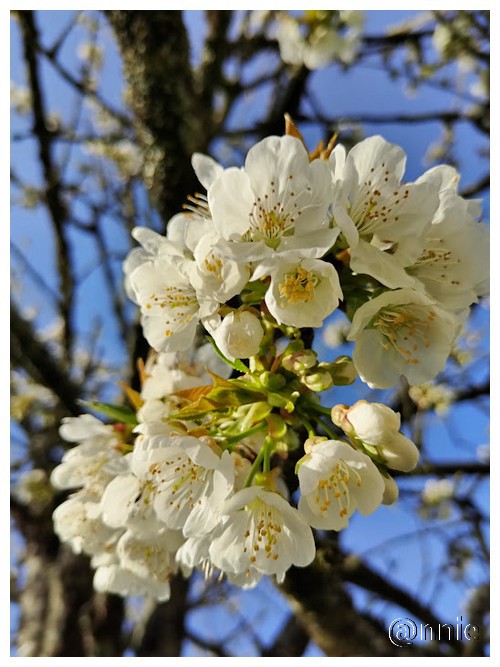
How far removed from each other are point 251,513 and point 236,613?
14.8ft

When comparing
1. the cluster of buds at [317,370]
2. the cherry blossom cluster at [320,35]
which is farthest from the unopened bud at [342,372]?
the cherry blossom cluster at [320,35]

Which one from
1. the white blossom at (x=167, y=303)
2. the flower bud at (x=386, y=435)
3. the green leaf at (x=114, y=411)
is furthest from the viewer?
the green leaf at (x=114, y=411)

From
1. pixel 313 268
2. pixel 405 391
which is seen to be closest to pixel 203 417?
pixel 313 268

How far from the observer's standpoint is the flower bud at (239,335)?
0.96 m

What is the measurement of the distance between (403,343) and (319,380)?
18 cm

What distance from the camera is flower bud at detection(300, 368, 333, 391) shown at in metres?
0.98

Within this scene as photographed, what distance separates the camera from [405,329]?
3.37 ft

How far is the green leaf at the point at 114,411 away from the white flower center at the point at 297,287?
608mm

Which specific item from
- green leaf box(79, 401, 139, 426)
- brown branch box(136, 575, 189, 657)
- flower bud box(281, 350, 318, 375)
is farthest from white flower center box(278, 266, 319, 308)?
brown branch box(136, 575, 189, 657)

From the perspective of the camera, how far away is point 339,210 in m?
0.91

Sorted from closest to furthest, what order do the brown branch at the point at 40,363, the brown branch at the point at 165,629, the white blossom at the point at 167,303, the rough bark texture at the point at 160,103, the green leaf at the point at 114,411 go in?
the white blossom at the point at 167,303, the green leaf at the point at 114,411, the rough bark texture at the point at 160,103, the brown branch at the point at 40,363, the brown branch at the point at 165,629

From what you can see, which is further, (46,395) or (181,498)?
(46,395)

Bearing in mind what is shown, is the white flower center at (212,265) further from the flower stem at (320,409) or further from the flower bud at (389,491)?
the flower bud at (389,491)
